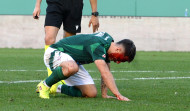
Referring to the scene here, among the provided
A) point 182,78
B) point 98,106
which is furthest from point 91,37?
point 182,78

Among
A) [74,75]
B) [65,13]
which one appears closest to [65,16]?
[65,13]

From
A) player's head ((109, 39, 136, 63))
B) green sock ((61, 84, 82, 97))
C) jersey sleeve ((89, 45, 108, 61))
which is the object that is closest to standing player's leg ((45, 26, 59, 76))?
green sock ((61, 84, 82, 97))

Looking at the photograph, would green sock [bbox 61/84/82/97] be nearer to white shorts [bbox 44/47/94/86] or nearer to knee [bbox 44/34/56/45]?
white shorts [bbox 44/47/94/86]

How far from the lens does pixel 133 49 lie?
6730mm

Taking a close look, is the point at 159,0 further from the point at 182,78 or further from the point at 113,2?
the point at 182,78

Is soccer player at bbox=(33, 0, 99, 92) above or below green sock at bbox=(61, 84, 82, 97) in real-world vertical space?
above

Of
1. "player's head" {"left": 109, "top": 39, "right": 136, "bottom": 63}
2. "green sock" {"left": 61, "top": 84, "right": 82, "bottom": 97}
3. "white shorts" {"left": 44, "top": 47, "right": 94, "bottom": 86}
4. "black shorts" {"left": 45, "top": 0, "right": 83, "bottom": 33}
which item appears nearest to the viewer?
"player's head" {"left": 109, "top": 39, "right": 136, "bottom": 63}

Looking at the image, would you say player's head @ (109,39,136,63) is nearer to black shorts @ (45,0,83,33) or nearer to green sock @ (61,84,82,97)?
green sock @ (61,84,82,97)

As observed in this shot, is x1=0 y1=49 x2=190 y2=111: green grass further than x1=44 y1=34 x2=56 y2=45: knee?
No

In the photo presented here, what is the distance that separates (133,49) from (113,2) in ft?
59.9

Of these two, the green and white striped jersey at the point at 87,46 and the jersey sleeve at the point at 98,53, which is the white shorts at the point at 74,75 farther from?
the jersey sleeve at the point at 98,53

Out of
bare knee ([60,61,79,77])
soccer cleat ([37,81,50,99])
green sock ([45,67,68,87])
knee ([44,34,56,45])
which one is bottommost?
soccer cleat ([37,81,50,99])

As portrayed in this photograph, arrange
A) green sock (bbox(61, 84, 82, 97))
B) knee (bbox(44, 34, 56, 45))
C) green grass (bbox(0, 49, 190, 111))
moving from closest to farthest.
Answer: green grass (bbox(0, 49, 190, 111))
green sock (bbox(61, 84, 82, 97))
knee (bbox(44, 34, 56, 45))

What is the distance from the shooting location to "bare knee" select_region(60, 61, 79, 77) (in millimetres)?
6890
